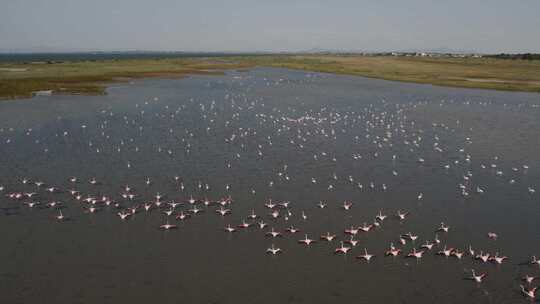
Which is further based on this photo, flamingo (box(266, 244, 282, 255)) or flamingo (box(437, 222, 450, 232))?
flamingo (box(437, 222, 450, 232))

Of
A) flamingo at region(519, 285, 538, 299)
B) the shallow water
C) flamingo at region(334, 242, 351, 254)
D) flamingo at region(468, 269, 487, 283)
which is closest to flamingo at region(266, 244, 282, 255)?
the shallow water

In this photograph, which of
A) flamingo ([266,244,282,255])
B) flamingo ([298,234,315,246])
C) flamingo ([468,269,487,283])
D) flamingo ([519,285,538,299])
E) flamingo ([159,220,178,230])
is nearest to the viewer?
flamingo ([519,285,538,299])

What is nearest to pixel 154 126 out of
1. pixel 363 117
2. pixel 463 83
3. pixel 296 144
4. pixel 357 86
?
pixel 296 144

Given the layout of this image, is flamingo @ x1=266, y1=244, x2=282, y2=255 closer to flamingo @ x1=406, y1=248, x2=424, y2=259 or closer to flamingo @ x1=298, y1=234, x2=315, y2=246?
flamingo @ x1=298, y1=234, x2=315, y2=246

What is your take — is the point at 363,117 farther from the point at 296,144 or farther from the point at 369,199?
the point at 369,199

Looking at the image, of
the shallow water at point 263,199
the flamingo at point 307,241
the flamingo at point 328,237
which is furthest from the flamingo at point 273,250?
the flamingo at point 328,237

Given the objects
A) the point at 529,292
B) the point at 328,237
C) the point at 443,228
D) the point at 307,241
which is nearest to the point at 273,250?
the point at 307,241

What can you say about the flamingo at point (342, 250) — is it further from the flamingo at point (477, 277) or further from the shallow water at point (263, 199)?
the flamingo at point (477, 277)

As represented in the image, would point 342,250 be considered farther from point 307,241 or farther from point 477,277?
point 477,277
